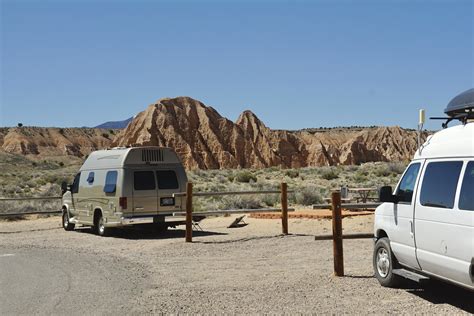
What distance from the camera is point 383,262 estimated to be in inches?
388

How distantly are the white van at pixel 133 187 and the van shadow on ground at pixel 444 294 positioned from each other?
9962 mm

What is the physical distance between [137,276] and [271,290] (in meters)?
2.84

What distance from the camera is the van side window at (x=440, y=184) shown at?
25.3ft

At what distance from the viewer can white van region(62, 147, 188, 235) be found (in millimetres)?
17875

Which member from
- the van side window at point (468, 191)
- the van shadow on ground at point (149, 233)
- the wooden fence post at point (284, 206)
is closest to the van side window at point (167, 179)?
the van shadow on ground at point (149, 233)

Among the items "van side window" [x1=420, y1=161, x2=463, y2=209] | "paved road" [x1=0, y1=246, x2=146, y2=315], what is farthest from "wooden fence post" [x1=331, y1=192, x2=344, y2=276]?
"paved road" [x1=0, y1=246, x2=146, y2=315]

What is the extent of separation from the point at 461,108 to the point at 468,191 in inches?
86.6

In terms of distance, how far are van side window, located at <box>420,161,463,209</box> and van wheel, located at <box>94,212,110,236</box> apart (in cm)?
1230

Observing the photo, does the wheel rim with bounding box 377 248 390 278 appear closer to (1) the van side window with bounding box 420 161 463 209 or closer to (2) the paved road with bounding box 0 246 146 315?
(1) the van side window with bounding box 420 161 463 209

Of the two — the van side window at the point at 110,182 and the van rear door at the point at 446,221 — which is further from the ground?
the van side window at the point at 110,182

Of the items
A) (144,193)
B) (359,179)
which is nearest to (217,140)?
(359,179)

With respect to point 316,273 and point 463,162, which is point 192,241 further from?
point 463,162

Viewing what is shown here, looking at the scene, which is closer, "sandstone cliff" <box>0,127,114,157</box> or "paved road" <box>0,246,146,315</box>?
"paved road" <box>0,246,146,315</box>

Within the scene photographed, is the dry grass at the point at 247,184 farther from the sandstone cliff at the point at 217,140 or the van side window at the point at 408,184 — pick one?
the van side window at the point at 408,184
